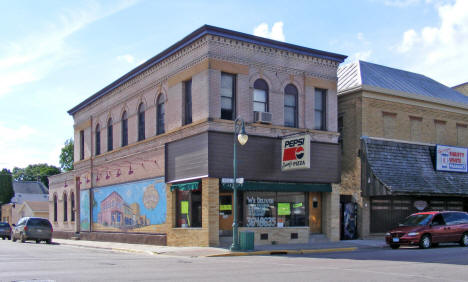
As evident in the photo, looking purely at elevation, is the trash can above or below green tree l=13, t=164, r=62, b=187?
below

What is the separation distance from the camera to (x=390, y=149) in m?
28.3

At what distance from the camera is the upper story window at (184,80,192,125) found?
25.0 metres

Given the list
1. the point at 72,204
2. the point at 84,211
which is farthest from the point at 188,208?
the point at 72,204

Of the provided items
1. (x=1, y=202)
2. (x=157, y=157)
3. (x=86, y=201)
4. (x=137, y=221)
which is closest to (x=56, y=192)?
(x=86, y=201)

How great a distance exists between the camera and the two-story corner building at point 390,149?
27281 millimetres

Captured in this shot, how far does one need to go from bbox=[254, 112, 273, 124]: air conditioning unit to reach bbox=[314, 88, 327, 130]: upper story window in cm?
314

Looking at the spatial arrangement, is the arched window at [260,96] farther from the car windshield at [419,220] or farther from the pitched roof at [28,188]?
the pitched roof at [28,188]

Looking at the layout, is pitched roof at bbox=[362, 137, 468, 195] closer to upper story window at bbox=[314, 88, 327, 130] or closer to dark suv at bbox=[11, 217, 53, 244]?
upper story window at bbox=[314, 88, 327, 130]

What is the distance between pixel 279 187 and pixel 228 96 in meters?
4.81

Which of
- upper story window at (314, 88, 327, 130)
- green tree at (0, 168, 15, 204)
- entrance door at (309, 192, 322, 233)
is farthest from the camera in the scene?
green tree at (0, 168, 15, 204)

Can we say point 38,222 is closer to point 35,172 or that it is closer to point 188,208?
point 188,208

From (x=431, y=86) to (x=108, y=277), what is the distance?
27.1 metres

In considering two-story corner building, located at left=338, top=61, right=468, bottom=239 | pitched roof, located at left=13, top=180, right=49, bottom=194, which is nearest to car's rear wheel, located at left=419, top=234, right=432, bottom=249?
two-story corner building, located at left=338, top=61, right=468, bottom=239

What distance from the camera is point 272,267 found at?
1481 centimetres
